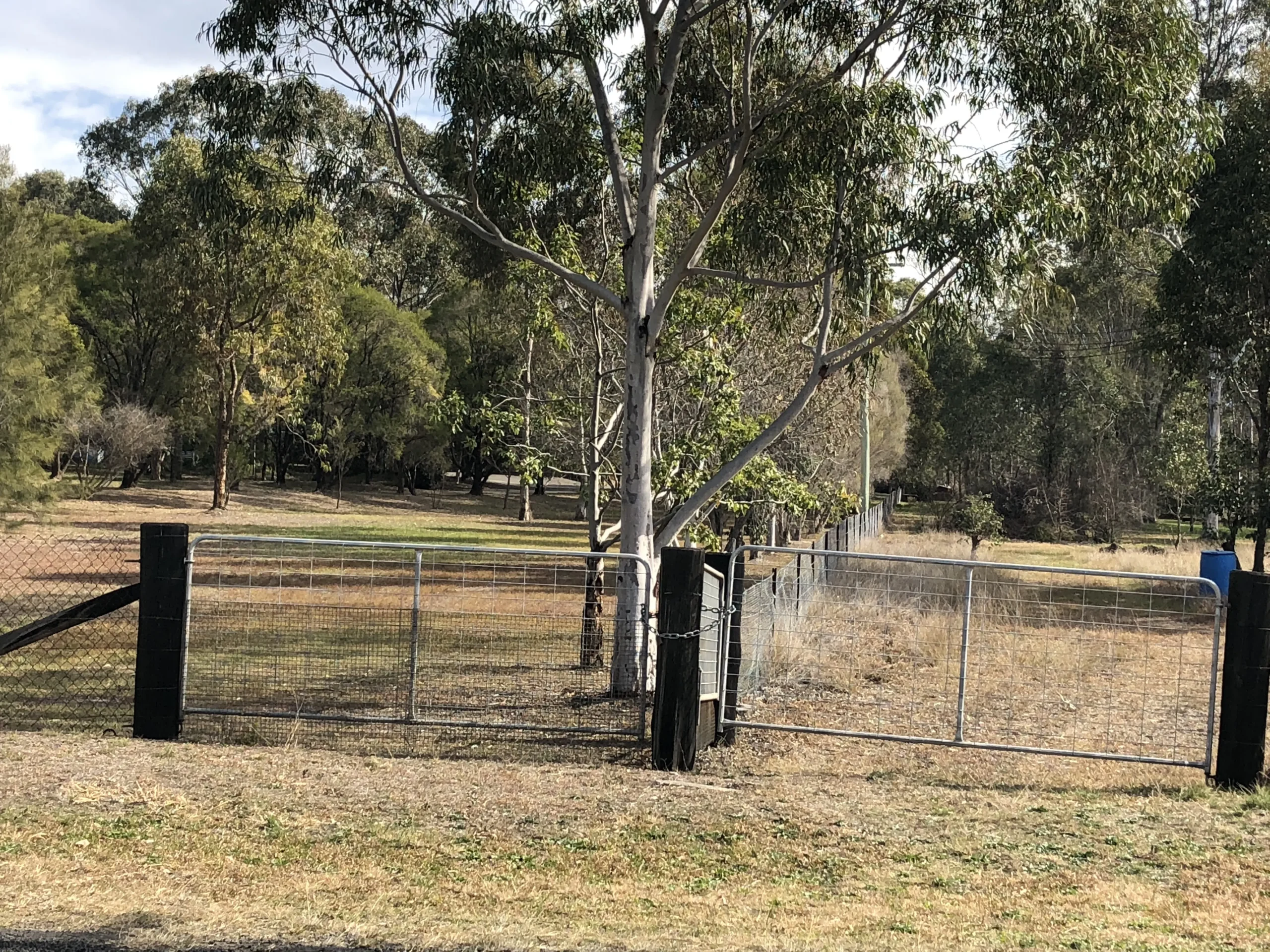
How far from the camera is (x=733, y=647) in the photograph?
9.46 metres

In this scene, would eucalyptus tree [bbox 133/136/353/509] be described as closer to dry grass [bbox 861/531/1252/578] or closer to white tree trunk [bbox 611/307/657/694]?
dry grass [bbox 861/531/1252/578]

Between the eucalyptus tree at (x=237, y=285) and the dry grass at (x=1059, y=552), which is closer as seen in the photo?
the dry grass at (x=1059, y=552)

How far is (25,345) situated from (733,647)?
58.5 feet

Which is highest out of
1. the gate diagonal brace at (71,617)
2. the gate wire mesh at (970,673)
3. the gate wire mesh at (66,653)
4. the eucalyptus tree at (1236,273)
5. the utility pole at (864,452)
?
the eucalyptus tree at (1236,273)

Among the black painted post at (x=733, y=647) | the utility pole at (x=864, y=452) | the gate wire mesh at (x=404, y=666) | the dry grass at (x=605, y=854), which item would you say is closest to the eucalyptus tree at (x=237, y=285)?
the utility pole at (x=864, y=452)

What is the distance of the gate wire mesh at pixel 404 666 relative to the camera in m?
9.17

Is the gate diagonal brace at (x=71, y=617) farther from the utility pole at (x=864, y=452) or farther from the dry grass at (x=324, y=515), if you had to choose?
the dry grass at (x=324, y=515)

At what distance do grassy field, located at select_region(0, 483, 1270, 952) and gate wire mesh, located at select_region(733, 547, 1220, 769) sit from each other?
2.63 feet

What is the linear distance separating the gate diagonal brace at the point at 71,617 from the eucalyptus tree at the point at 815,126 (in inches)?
156

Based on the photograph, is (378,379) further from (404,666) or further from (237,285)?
(404,666)

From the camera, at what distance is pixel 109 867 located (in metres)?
5.91

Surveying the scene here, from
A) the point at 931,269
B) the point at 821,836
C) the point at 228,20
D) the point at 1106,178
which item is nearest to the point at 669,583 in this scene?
the point at 821,836

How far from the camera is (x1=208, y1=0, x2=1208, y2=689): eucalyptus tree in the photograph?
1153cm

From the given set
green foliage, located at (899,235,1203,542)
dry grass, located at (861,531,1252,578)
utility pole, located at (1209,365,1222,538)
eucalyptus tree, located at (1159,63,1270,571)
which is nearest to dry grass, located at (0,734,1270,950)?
eucalyptus tree, located at (1159,63,1270,571)
